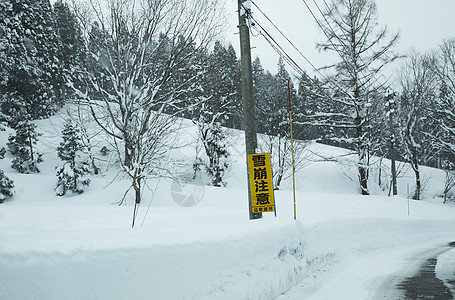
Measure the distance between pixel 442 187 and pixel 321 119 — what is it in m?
19.8

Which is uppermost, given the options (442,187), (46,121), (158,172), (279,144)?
(46,121)

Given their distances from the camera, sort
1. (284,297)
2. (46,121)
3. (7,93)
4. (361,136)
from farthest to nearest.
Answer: (46,121) → (7,93) → (361,136) → (284,297)

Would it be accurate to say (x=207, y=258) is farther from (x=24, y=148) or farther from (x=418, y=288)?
(x=24, y=148)

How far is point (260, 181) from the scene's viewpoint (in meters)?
6.60

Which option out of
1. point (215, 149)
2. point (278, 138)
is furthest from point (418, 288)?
point (215, 149)

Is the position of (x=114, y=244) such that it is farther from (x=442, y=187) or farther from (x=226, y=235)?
(x=442, y=187)

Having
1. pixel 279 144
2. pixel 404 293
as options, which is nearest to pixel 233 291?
pixel 404 293

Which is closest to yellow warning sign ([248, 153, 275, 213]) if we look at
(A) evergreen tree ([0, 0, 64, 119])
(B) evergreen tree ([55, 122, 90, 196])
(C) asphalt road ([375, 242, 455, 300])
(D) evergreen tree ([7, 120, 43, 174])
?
(C) asphalt road ([375, 242, 455, 300])

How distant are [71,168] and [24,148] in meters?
6.87

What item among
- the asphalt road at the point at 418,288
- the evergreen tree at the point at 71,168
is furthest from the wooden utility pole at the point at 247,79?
the evergreen tree at the point at 71,168

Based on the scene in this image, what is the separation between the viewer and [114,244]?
2986mm

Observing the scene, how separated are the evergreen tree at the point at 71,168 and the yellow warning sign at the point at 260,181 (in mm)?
17872

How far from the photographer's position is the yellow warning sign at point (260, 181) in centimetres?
655

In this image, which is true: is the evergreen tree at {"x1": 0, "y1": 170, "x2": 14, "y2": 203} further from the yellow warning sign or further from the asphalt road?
the asphalt road
